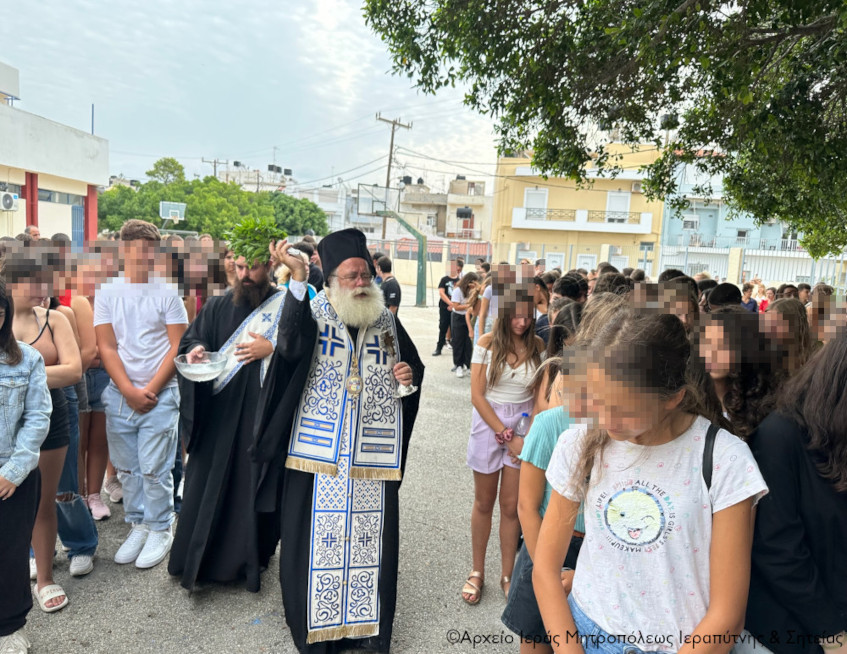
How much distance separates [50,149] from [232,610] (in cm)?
2121

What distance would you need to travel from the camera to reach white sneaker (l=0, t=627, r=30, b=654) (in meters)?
2.93

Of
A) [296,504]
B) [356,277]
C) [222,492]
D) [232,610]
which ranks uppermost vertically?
[356,277]

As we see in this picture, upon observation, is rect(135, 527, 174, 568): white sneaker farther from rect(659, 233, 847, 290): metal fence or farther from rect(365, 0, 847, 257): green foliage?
rect(659, 233, 847, 290): metal fence

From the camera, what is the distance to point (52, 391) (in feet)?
11.3

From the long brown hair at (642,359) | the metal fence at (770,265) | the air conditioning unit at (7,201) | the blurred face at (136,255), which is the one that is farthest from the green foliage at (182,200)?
the long brown hair at (642,359)

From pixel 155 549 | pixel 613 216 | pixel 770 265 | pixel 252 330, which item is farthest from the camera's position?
pixel 613 216

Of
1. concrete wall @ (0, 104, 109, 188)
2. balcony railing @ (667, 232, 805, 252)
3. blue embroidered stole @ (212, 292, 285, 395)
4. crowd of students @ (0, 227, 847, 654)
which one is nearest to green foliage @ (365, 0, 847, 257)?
crowd of students @ (0, 227, 847, 654)

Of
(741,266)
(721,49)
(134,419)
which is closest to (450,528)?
(134,419)

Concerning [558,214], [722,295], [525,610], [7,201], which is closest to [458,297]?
[722,295]

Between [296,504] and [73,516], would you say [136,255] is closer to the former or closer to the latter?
[73,516]

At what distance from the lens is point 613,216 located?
37.4m

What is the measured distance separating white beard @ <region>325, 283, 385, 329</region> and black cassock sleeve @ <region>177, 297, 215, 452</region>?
3.29ft

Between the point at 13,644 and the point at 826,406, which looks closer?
the point at 826,406

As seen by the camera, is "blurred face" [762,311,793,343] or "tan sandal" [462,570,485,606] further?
"tan sandal" [462,570,485,606]
